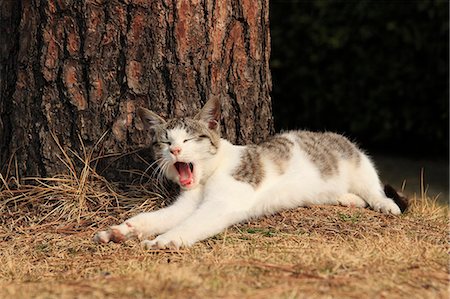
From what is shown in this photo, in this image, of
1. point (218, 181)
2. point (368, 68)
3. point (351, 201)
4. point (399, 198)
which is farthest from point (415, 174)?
point (218, 181)

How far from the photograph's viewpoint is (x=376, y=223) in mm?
4363

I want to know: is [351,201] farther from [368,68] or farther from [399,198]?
[368,68]

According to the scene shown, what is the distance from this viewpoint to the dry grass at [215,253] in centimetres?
304

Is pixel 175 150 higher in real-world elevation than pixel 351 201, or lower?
higher

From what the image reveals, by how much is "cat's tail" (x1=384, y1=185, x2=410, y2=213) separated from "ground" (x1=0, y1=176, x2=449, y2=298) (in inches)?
4.7

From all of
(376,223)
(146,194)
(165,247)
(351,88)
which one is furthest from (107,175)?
(351,88)

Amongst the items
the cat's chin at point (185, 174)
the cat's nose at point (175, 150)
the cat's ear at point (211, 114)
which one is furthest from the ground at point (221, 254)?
the cat's ear at point (211, 114)

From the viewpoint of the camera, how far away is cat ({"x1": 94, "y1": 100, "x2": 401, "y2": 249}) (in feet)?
13.2

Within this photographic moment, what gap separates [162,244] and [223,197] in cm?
59

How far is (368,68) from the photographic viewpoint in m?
8.09

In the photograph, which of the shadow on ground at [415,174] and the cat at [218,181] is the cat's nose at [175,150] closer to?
the cat at [218,181]

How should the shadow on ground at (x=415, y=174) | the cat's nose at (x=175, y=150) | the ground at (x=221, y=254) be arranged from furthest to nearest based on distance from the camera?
1. the shadow on ground at (x=415, y=174)
2. the cat's nose at (x=175, y=150)
3. the ground at (x=221, y=254)

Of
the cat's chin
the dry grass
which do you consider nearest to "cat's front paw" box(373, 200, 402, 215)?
the dry grass

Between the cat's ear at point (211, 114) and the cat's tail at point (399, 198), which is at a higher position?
the cat's ear at point (211, 114)
